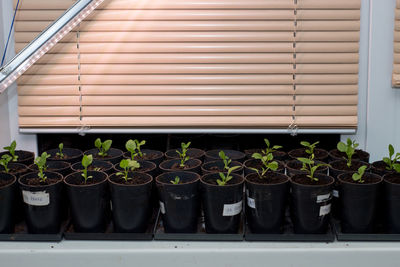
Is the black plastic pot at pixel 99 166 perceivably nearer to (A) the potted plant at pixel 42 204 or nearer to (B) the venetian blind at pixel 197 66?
(A) the potted plant at pixel 42 204

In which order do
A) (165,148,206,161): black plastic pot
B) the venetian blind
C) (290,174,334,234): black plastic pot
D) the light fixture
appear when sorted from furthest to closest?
1. the venetian blind
2. (165,148,206,161): black plastic pot
3. the light fixture
4. (290,174,334,234): black plastic pot

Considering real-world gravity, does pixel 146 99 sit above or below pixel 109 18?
below

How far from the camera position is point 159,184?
2.03m

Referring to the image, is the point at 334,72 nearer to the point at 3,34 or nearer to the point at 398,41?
the point at 398,41

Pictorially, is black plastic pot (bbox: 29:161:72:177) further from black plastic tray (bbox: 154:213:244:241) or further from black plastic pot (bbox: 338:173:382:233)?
black plastic pot (bbox: 338:173:382:233)

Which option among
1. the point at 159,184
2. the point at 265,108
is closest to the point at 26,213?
the point at 159,184

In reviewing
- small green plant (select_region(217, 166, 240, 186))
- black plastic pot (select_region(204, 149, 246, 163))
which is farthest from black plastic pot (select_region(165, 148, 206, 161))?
small green plant (select_region(217, 166, 240, 186))

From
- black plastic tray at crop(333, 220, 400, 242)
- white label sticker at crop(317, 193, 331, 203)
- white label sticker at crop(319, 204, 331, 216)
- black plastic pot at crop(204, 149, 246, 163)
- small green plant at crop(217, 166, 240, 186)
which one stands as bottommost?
black plastic tray at crop(333, 220, 400, 242)

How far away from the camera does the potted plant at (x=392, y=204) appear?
6.50 feet

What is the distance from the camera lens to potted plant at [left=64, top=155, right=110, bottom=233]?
6.56ft

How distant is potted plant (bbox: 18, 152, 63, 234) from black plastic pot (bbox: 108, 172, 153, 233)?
23 centimetres

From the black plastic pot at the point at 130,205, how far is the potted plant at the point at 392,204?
3.15 ft

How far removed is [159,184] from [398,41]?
1.48 m

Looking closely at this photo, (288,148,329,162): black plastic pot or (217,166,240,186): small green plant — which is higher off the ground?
(288,148,329,162): black plastic pot
